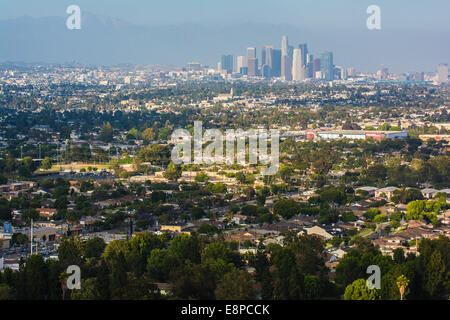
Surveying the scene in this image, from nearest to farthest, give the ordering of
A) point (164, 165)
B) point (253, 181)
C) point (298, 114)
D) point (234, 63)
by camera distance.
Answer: point (253, 181)
point (164, 165)
point (298, 114)
point (234, 63)

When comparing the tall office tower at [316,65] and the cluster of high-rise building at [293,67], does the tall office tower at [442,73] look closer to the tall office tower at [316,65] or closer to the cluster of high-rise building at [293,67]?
the cluster of high-rise building at [293,67]

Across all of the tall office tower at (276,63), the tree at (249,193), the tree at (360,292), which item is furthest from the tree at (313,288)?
the tall office tower at (276,63)

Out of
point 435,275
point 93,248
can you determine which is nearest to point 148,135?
point 93,248

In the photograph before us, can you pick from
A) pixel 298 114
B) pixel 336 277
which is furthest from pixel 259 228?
pixel 298 114
